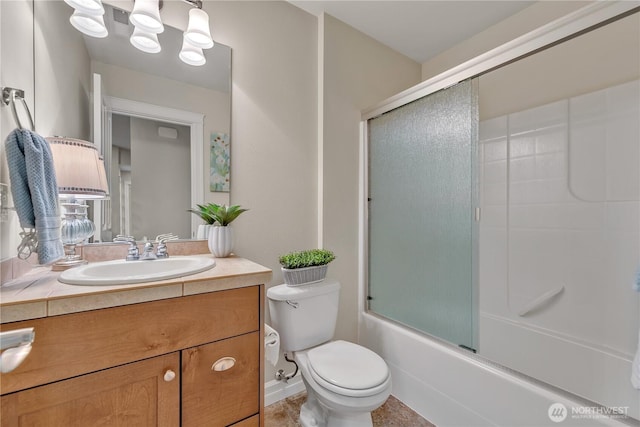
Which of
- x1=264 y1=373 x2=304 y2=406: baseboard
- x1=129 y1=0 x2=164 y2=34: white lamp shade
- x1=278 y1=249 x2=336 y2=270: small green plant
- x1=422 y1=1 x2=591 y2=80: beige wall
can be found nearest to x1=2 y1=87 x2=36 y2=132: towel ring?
x1=129 y1=0 x2=164 y2=34: white lamp shade

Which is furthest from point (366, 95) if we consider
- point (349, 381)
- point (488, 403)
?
point (488, 403)

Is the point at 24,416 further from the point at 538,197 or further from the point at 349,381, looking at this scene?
the point at 538,197

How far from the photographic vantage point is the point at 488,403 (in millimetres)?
1270

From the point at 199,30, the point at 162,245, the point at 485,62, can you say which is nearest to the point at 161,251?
the point at 162,245

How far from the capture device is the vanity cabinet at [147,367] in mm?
678

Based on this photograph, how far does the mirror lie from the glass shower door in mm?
1055

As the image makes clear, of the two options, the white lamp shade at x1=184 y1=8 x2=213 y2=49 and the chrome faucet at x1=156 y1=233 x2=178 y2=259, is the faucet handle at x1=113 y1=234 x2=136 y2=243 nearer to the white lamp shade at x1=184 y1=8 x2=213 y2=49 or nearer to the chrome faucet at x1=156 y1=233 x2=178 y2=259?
the chrome faucet at x1=156 y1=233 x2=178 y2=259

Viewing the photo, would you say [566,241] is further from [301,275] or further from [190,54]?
[190,54]

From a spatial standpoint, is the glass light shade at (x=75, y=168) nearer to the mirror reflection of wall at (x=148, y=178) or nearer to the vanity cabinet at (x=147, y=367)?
the mirror reflection of wall at (x=148, y=178)

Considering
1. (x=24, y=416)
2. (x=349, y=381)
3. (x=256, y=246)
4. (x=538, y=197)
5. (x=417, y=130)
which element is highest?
(x=417, y=130)

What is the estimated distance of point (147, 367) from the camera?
32.0 inches

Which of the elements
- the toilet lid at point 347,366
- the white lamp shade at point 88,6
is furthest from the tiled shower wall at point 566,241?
the white lamp shade at point 88,6

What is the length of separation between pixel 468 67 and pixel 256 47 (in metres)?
1.20

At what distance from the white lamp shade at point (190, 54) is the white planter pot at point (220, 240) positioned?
0.88 metres
